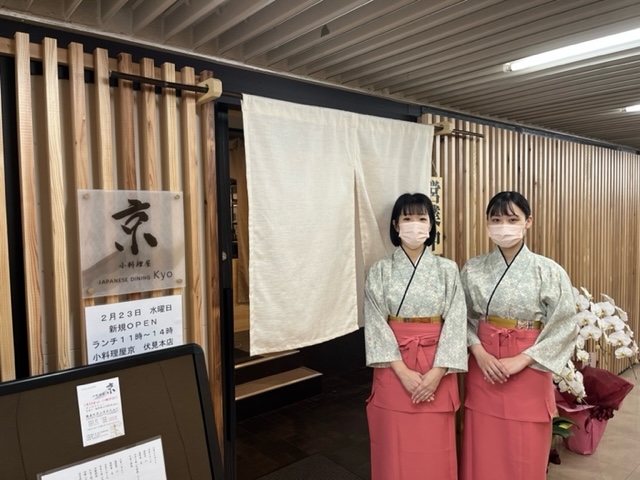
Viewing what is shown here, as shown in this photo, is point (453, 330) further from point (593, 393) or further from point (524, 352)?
point (593, 393)

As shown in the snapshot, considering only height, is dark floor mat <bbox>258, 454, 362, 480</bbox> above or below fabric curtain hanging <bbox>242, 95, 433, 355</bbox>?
below

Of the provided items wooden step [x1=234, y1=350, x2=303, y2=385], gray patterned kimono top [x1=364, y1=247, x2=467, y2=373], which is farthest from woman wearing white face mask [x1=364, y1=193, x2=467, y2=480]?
wooden step [x1=234, y1=350, x2=303, y2=385]

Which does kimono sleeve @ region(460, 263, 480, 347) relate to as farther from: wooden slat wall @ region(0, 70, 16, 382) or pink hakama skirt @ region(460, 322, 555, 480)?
wooden slat wall @ region(0, 70, 16, 382)

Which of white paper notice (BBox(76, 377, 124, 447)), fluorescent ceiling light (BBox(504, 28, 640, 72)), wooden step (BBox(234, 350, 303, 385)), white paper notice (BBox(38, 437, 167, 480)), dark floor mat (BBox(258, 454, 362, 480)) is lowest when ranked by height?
dark floor mat (BBox(258, 454, 362, 480))

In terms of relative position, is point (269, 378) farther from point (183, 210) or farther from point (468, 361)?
point (183, 210)

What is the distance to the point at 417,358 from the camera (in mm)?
2611

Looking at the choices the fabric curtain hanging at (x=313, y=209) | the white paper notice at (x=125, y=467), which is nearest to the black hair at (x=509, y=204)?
the fabric curtain hanging at (x=313, y=209)

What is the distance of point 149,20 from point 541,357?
2592 millimetres

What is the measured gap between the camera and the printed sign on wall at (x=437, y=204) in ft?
11.2

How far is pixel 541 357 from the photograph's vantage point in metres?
2.53

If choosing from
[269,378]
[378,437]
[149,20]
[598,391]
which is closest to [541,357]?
[378,437]

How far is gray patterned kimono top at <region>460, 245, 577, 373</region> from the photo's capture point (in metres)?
2.55

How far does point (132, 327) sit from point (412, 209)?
64.9 inches

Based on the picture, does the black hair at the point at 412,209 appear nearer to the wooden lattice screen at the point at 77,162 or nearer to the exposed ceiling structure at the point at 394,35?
the exposed ceiling structure at the point at 394,35
